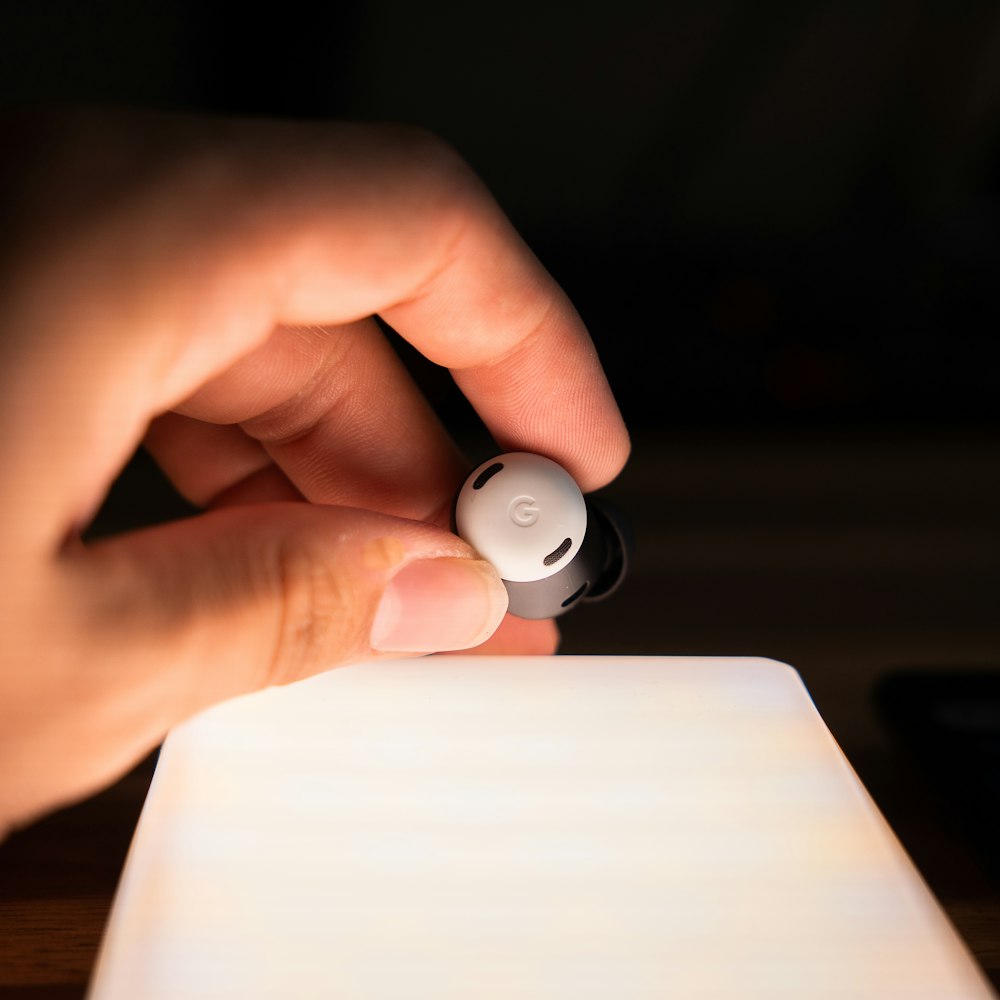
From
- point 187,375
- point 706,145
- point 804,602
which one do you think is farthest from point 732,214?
point 187,375

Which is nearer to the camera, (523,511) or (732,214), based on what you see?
(523,511)

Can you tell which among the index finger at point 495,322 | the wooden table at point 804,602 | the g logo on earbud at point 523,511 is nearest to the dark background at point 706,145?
the wooden table at point 804,602

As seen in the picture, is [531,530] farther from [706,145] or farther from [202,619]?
[706,145]

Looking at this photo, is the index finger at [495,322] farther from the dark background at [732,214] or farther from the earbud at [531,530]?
the dark background at [732,214]

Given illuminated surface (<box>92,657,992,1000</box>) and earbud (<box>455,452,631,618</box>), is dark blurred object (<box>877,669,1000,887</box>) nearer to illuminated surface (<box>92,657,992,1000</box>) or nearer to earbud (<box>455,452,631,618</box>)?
illuminated surface (<box>92,657,992,1000</box>)

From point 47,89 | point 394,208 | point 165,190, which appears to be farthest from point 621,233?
point 165,190

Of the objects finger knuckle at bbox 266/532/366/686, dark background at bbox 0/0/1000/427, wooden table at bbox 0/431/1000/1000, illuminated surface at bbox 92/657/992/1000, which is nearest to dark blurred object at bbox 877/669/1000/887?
wooden table at bbox 0/431/1000/1000
